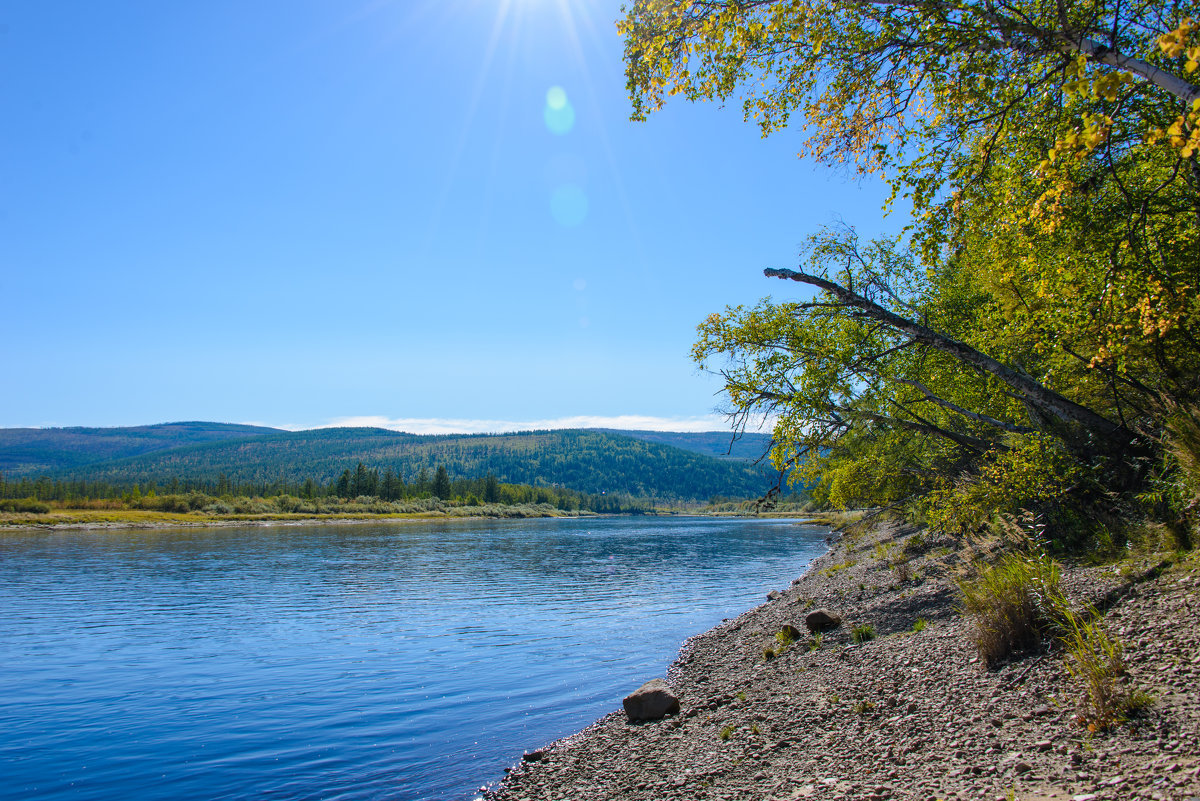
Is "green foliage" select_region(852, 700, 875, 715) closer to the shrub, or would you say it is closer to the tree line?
the shrub

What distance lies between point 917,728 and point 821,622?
842 centimetres

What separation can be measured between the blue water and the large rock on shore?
1.42 metres

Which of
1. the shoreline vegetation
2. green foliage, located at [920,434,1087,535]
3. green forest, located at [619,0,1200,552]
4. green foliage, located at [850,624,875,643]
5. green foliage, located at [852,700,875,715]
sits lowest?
the shoreline vegetation

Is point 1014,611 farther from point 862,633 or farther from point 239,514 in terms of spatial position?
point 239,514

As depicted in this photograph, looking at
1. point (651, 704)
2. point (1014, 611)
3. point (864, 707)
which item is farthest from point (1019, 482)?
point (651, 704)

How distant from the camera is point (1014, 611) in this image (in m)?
9.45

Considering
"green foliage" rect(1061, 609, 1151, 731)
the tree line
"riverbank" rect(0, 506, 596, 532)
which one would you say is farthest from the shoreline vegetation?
"green foliage" rect(1061, 609, 1151, 731)

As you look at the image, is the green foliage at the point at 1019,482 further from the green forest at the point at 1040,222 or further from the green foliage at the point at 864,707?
the green foliage at the point at 864,707

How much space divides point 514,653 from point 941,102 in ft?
60.7

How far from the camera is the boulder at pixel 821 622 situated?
1661 cm


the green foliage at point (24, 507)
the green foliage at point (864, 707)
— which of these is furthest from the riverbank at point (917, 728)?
the green foliage at point (24, 507)

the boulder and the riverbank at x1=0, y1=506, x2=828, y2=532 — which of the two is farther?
the riverbank at x1=0, y1=506, x2=828, y2=532

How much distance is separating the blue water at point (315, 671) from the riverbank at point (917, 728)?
93.3 inches

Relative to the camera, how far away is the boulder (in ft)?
54.5
